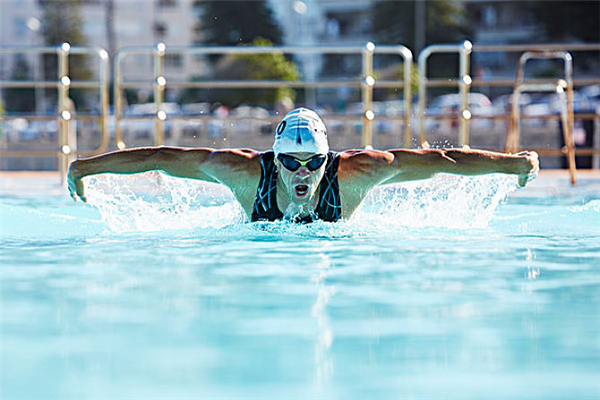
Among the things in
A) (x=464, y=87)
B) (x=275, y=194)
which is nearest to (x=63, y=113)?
(x=464, y=87)

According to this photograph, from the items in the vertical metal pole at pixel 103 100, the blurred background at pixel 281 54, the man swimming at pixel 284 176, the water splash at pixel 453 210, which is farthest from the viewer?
the blurred background at pixel 281 54

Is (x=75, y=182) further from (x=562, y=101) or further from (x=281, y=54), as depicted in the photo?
(x=281, y=54)

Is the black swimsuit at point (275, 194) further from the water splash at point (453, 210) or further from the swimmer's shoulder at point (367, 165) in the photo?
the water splash at point (453, 210)

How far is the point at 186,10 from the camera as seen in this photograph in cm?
5688

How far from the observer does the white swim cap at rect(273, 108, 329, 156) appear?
4316 mm

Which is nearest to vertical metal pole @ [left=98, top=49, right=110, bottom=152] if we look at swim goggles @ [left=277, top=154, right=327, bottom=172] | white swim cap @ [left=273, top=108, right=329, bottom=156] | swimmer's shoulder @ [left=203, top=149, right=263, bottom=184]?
swimmer's shoulder @ [left=203, top=149, right=263, bottom=184]

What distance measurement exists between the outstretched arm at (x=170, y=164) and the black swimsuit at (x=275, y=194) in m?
0.07

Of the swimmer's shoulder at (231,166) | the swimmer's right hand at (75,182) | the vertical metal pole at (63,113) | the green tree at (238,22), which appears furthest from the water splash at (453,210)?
the green tree at (238,22)

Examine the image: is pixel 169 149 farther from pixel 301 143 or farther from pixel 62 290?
pixel 62 290

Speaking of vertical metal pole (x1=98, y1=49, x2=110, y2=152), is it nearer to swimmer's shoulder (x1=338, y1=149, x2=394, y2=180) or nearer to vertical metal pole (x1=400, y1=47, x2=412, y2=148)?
vertical metal pole (x1=400, y1=47, x2=412, y2=148)

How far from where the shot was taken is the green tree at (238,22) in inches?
1780

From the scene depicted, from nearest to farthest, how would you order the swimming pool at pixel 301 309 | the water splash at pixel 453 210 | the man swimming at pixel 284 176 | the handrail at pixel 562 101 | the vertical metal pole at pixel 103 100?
1. the swimming pool at pixel 301 309
2. the man swimming at pixel 284 176
3. the water splash at pixel 453 210
4. the handrail at pixel 562 101
5. the vertical metal pole at pixel 103 100

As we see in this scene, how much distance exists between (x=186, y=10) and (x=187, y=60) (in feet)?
10.1

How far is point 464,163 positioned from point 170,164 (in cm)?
127
